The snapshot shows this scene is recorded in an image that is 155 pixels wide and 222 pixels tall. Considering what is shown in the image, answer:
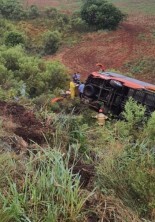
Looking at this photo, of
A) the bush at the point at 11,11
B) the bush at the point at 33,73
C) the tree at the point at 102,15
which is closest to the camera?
the bush at the point at 33,73

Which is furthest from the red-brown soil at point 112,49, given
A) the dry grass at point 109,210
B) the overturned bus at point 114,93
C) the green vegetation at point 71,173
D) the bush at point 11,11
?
the dry grass at point 109,210

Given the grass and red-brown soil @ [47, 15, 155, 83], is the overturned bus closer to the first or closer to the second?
red-brown soil @ [47, 15, 155, 83]

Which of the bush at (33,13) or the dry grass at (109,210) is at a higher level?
the dry grass at (109,210)

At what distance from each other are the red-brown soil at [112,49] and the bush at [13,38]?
2.32m

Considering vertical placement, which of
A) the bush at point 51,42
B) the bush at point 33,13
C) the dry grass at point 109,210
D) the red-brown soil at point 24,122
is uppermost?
the dry grass at point 109,210

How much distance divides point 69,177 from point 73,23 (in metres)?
32.2

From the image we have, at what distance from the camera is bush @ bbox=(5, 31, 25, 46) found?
28522 mm

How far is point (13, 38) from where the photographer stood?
94.6 ft

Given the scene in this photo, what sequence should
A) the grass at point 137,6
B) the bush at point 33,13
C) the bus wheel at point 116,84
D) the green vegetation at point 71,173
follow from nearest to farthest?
the green vegetation at point 71,173, the bus wheel at point 116,84, the bush at point 33,13, the grass at point 137,6

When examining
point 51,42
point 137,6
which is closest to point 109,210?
point 51,42

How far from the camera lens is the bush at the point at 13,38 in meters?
28.5

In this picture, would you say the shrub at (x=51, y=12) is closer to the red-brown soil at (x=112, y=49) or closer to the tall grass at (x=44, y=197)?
the red-brown soil at (x=112, y=49)

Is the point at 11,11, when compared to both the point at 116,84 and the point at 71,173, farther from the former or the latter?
the point at 71,173

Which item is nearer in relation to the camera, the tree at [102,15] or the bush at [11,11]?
the tree at [102,15]
